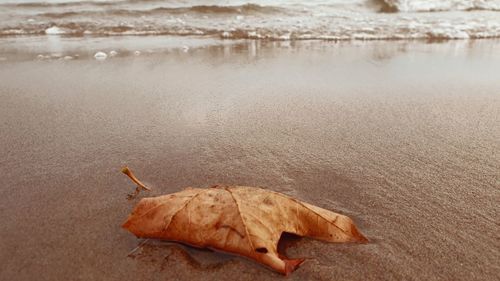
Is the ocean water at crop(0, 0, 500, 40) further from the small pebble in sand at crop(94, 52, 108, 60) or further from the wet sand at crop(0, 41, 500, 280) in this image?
the wet sand at crop(0, 41, 500, 280)

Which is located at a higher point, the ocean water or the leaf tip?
the ocean water

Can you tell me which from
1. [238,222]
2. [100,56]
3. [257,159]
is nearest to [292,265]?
[238,222]

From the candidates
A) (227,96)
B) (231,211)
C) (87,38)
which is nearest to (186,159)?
(231,211)

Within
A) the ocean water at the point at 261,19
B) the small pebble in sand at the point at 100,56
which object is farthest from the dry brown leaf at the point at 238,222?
the ocean water at the point at 261,19

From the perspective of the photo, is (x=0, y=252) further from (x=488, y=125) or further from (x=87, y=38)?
(x=87, y=38)

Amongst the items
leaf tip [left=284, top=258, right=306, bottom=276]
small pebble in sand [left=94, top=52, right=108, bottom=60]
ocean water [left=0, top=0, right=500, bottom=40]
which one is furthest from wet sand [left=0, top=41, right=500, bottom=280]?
ocean water [left=0, top=0, right=500, bottom=40]
